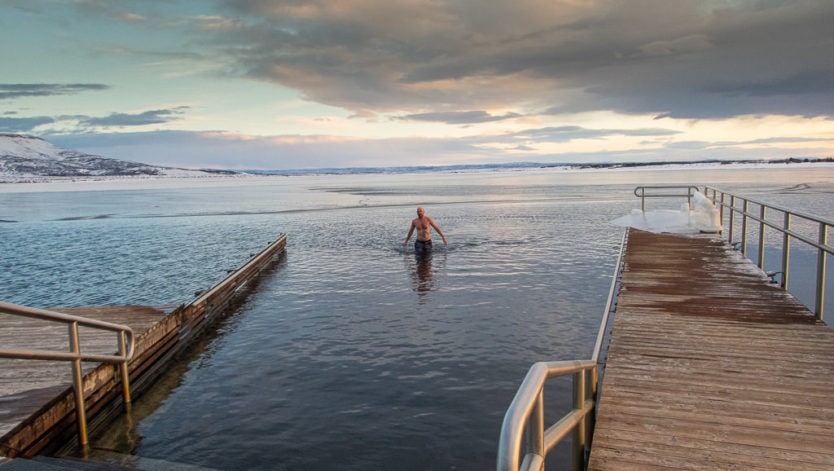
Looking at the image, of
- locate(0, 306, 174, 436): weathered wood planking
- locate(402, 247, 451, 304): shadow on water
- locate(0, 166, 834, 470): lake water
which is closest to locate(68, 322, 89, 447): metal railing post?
locate(0, 306, 174, 436): weathered wood planking

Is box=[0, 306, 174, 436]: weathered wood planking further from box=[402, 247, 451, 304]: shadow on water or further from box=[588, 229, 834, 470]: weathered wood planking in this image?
box=[402, 247, 451, 304]: shadow on water

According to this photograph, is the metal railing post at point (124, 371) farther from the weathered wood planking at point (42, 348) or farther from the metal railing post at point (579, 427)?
the metal railing post at point (579, 427)

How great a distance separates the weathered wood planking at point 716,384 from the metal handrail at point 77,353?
4671 mm

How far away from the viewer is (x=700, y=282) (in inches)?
408

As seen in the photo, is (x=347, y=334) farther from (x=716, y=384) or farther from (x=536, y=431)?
(x=536, y=431)

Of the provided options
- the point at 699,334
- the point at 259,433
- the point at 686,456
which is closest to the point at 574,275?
the point at 699,334

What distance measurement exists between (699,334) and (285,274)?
13575 millimetres

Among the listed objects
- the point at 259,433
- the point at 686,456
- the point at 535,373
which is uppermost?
the point at 535,373

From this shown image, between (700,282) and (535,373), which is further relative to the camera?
(700,282)

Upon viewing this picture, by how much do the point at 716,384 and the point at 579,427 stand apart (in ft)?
6.97

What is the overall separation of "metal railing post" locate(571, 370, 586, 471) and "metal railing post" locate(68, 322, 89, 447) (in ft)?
16.3

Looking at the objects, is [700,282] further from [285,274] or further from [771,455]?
[285,274]

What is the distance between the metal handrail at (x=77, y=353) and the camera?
15.0ft

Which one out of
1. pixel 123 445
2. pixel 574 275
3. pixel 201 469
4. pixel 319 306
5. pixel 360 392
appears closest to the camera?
pixel 201 469
